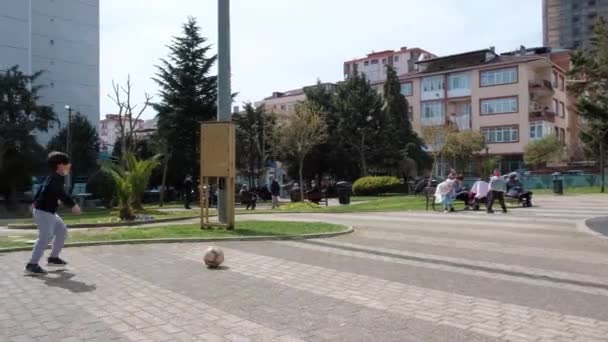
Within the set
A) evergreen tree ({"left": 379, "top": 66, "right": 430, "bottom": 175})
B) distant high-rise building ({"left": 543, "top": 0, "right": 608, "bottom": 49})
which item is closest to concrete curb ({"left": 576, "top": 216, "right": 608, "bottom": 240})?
evergreen tree ({"left": 379, "top": 66, "right": 430, "bottom": 175})

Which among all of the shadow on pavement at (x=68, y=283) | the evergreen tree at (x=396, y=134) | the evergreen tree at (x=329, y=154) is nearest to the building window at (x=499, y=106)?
the evergreen tree at (x=396, y=134)

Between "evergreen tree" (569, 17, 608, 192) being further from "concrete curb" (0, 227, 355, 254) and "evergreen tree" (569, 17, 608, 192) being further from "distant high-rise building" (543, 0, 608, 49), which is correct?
"distant high-rise building" (543, 0, 608, 49)

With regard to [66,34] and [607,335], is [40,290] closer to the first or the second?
[607,335]

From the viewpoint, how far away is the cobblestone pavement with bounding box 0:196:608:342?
5152mm

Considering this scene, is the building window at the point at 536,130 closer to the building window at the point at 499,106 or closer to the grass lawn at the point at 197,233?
the building window at the point at 499,106

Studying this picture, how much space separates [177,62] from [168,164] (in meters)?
8.31

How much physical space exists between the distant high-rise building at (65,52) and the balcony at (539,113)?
158ft

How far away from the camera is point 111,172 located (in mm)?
16688

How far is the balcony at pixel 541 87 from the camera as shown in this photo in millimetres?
60900

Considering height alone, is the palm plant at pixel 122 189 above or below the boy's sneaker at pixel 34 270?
above

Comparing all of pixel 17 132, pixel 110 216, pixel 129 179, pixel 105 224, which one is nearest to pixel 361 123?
pixel 17 132

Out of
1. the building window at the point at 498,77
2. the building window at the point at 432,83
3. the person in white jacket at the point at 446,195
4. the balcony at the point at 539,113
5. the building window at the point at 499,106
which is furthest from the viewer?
the building window at the point at 432,83

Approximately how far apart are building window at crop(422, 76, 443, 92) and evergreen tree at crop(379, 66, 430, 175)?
38.1 feet

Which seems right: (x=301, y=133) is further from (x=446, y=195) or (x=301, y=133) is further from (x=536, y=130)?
(x=536, y=130)
